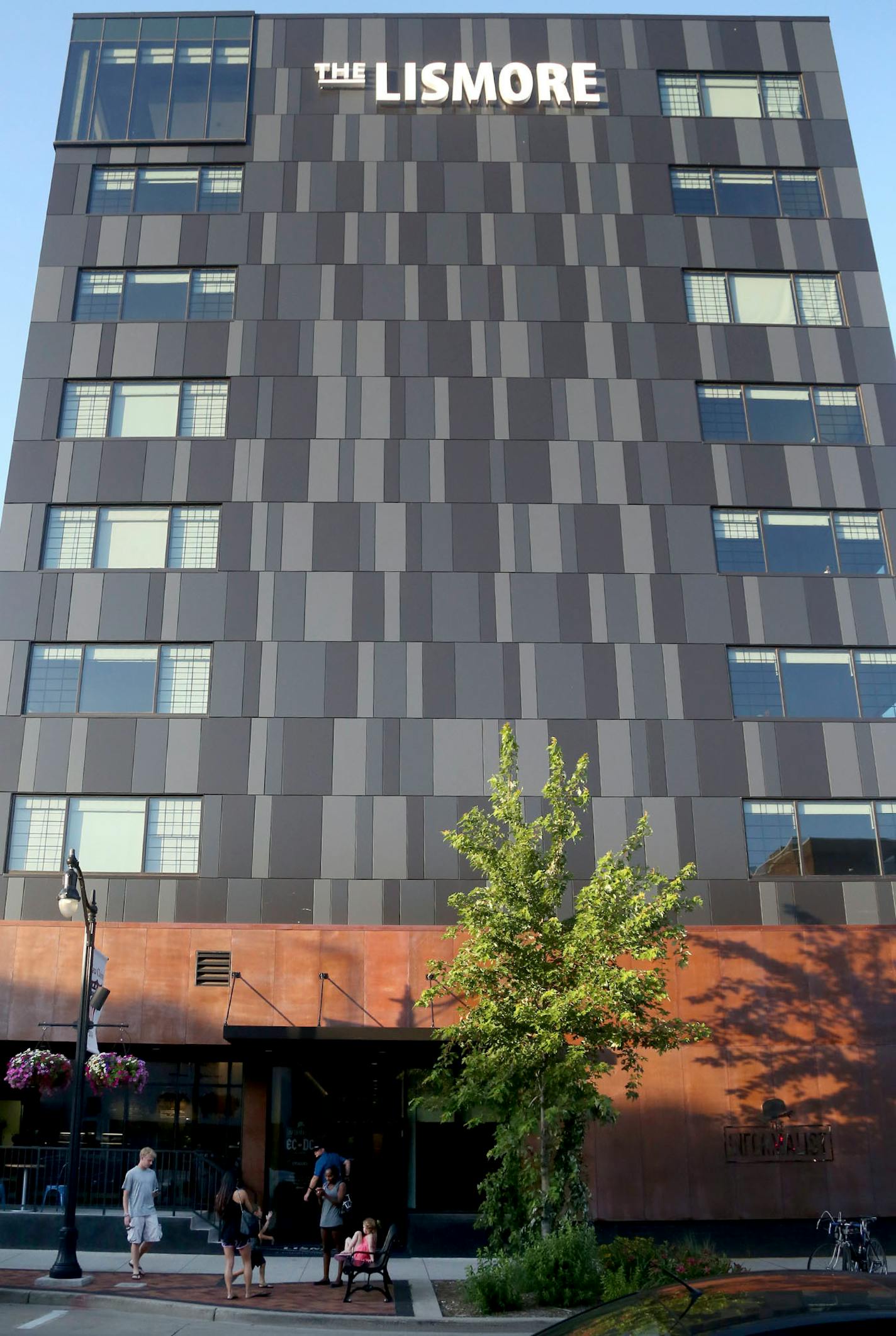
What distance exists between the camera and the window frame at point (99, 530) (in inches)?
1239

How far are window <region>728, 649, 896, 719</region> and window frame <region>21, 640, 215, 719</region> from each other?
13.8 m

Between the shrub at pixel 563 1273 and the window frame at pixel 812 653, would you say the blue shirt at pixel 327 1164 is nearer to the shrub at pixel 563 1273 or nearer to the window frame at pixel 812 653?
the shrub at pixel 563 1273

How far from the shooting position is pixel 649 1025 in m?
23.1

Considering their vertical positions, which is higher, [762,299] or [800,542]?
[762,299]

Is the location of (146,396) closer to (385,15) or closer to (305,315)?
(305,315)

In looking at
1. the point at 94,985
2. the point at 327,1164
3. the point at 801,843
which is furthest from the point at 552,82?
the point at 327,1164

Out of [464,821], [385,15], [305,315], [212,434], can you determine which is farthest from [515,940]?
[385,15]

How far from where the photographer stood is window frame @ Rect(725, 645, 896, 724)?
30344 mm

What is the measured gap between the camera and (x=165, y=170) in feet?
119

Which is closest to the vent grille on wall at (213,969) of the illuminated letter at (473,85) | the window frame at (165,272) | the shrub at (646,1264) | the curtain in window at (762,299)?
the shrub at (646,1264)

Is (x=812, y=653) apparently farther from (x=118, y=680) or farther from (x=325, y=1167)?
(x=118, y=680)

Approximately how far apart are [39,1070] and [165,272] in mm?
22752

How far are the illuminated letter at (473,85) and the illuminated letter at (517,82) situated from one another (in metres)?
0.30

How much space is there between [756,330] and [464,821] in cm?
1982
